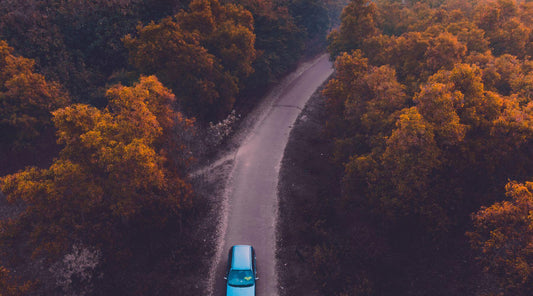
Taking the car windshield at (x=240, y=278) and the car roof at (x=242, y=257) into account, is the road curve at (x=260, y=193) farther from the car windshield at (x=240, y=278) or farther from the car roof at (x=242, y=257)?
the car roof at (x=242, y=257)

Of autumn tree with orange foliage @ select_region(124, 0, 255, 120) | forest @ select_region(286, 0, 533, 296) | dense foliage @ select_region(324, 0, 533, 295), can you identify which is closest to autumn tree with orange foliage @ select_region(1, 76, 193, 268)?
autumn tree with orange foliage @ select_region(124, 0, 255, 120)

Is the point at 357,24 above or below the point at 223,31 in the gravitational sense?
below

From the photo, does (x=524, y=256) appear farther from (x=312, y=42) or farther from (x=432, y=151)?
(x=312, y=42)

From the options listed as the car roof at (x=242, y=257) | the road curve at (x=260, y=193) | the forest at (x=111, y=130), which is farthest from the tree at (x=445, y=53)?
the car roof at (x=242, y=257)

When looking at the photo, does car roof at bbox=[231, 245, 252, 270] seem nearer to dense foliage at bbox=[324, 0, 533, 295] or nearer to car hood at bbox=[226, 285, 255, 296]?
car hood at bbox=[226, 285, 255, 296]

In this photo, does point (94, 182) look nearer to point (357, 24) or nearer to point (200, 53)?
point (200, 53)

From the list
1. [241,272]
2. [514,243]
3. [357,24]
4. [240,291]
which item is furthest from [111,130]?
[357,24]
